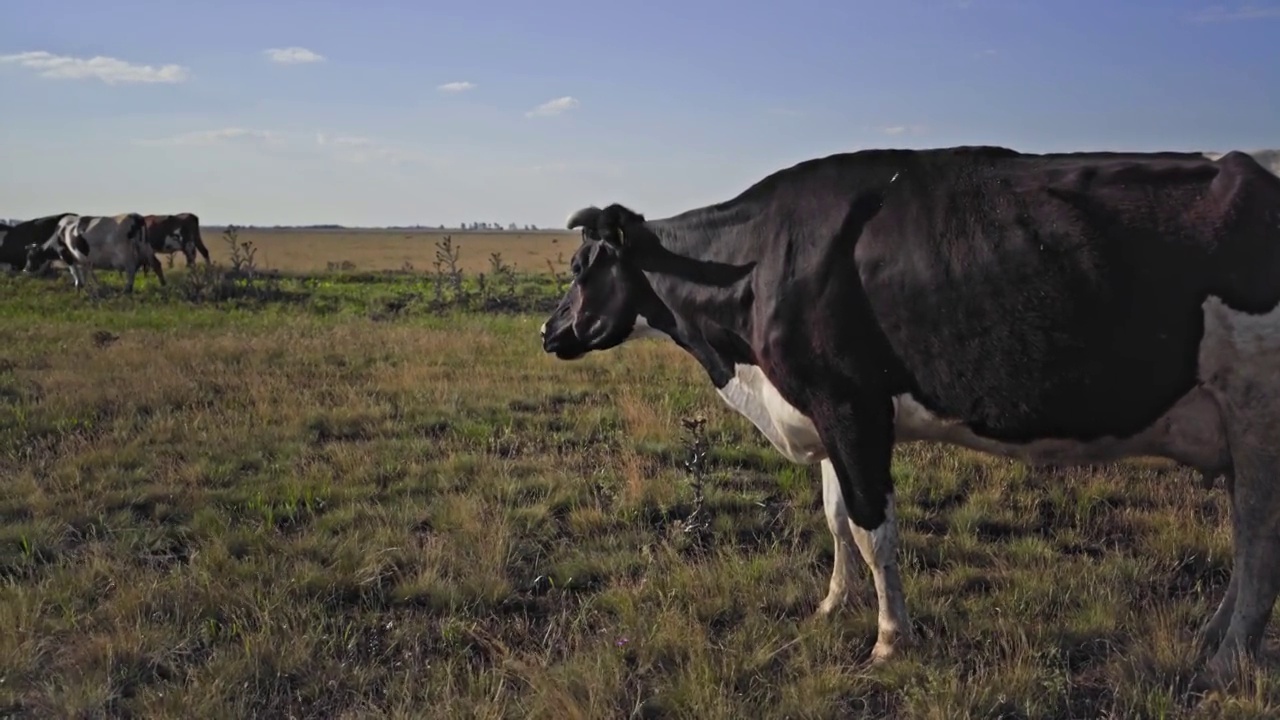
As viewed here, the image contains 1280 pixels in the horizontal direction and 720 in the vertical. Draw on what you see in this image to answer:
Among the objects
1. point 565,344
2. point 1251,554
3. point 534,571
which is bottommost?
point 534,571

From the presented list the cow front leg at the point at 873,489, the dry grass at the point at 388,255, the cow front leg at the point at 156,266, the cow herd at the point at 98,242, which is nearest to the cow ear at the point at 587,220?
the cow front leg at the point at 873,489

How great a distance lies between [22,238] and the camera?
31000 mm

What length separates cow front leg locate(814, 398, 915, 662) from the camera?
4469 mm

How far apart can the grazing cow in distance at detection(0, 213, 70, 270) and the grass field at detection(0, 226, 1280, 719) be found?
24471mm

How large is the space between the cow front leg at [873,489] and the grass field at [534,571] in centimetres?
19

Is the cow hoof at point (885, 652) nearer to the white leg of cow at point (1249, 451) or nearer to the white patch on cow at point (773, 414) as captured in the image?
the white patch on cow at point (773, 414)

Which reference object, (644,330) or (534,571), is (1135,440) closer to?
(644,330)

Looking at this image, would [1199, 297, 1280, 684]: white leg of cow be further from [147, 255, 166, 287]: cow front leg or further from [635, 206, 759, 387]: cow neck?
[147, 255, 166, 287]: cow front leg

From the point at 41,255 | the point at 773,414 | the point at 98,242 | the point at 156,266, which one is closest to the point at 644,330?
the point at 773,414

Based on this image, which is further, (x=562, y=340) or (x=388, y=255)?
(x=388, y=255)

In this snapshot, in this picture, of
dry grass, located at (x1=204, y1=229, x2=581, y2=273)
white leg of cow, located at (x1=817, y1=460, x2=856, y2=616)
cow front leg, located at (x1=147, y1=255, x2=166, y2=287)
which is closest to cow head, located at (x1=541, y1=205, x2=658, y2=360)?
white leg of cow, located at (x1=817, y1=460, x2=856, y2=616)

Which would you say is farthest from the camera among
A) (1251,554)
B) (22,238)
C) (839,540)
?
(22,238)

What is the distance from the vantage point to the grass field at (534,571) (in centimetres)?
420

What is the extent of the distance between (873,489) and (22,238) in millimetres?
33682
